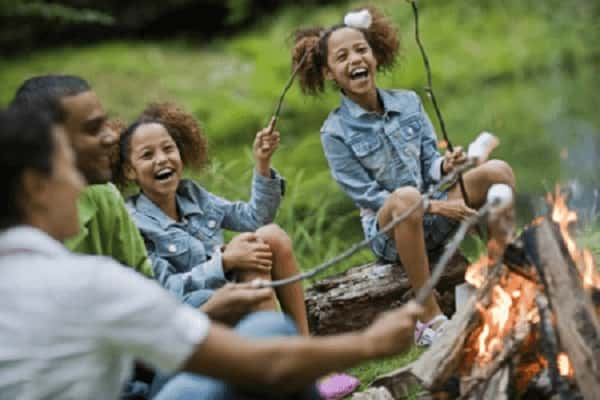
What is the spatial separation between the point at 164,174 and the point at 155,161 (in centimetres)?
6

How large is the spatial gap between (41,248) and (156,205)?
5.32 ft

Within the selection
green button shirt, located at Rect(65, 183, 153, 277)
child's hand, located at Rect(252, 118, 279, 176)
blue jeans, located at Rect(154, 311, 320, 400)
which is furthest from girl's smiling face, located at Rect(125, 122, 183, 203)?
blue jeans, located at Rect(154, 311, 320, 400)

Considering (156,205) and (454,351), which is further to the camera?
(156,205)

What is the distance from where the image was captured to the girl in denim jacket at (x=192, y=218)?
3.30 meters

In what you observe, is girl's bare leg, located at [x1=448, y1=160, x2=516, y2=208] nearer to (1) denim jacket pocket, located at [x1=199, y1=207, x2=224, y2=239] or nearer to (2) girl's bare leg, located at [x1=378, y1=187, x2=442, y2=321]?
(2) girl's bare leg, located at [x1=378, y1=187, x2=442, y2=321]

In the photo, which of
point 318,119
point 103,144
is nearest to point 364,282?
point 103,144

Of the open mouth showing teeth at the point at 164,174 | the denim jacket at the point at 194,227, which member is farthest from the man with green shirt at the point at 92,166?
the open mouth showing teeth at the point at 164,174

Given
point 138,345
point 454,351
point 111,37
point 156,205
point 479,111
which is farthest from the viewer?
point 111,37

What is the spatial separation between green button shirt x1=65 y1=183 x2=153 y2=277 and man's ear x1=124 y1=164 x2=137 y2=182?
465 millimetres

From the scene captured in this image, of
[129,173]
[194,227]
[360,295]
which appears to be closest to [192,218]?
[194,227]

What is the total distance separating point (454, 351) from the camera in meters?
2.71

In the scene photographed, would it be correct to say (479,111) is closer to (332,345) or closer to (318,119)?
(318,119)

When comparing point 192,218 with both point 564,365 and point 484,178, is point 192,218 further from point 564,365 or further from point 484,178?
point 564,365

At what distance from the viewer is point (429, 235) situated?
12.4 ft
